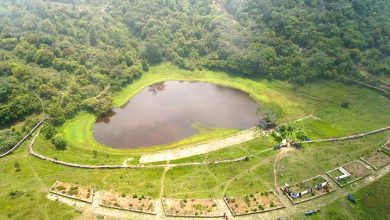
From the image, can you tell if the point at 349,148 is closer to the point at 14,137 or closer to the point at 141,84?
the point at 141,84

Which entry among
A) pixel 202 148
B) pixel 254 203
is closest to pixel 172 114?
pixel 202 148

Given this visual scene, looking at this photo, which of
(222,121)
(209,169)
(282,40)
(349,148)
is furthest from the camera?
(282,40)

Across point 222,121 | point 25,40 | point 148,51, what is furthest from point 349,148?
point 25,40

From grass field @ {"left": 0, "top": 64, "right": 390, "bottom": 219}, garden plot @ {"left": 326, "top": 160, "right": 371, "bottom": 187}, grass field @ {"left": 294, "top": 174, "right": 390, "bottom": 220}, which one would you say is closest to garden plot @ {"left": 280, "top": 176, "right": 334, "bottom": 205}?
grass field @ {"left": 0, "top": 64, "right": 390, "bottom": 219}

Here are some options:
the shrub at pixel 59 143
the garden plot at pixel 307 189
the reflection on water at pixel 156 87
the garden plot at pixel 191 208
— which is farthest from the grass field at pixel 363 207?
the reflection on water at pixel 156 87

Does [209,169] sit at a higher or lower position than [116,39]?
lower

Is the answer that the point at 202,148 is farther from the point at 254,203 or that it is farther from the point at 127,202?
the point at 127,202
